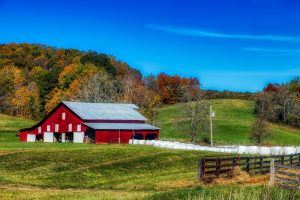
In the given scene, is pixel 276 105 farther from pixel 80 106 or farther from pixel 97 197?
pixel 97 197

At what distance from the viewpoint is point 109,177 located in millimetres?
38438

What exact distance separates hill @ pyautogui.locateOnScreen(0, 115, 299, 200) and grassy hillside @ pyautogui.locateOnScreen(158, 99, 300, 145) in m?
51.6

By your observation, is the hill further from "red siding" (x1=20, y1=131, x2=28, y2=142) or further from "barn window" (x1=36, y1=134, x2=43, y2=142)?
"barn window" (x1=36, y1=134, x2=43, y2=142)

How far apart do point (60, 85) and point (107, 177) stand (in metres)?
98.8

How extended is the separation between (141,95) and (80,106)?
37137 millimetres

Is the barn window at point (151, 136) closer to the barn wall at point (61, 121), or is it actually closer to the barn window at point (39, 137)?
the barn wall at point (61, 121)

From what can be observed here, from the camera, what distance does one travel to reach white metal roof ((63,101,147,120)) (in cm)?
8494

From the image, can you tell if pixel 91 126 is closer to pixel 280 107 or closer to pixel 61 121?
pixel 61 121

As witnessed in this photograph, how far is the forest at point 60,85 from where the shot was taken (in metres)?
122

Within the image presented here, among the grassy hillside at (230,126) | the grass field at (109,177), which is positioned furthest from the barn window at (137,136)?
the grass field at (109,177)

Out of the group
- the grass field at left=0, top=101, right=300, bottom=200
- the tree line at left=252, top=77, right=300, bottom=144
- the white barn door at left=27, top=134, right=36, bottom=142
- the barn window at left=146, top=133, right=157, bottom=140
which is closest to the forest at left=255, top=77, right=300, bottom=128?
the tree line at left=252, top=77, right=300, bottom=144

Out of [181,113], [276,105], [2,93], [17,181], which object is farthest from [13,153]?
[276,105]

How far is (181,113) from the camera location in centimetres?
10562

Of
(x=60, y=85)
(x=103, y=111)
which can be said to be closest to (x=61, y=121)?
(x=103, y=111)
